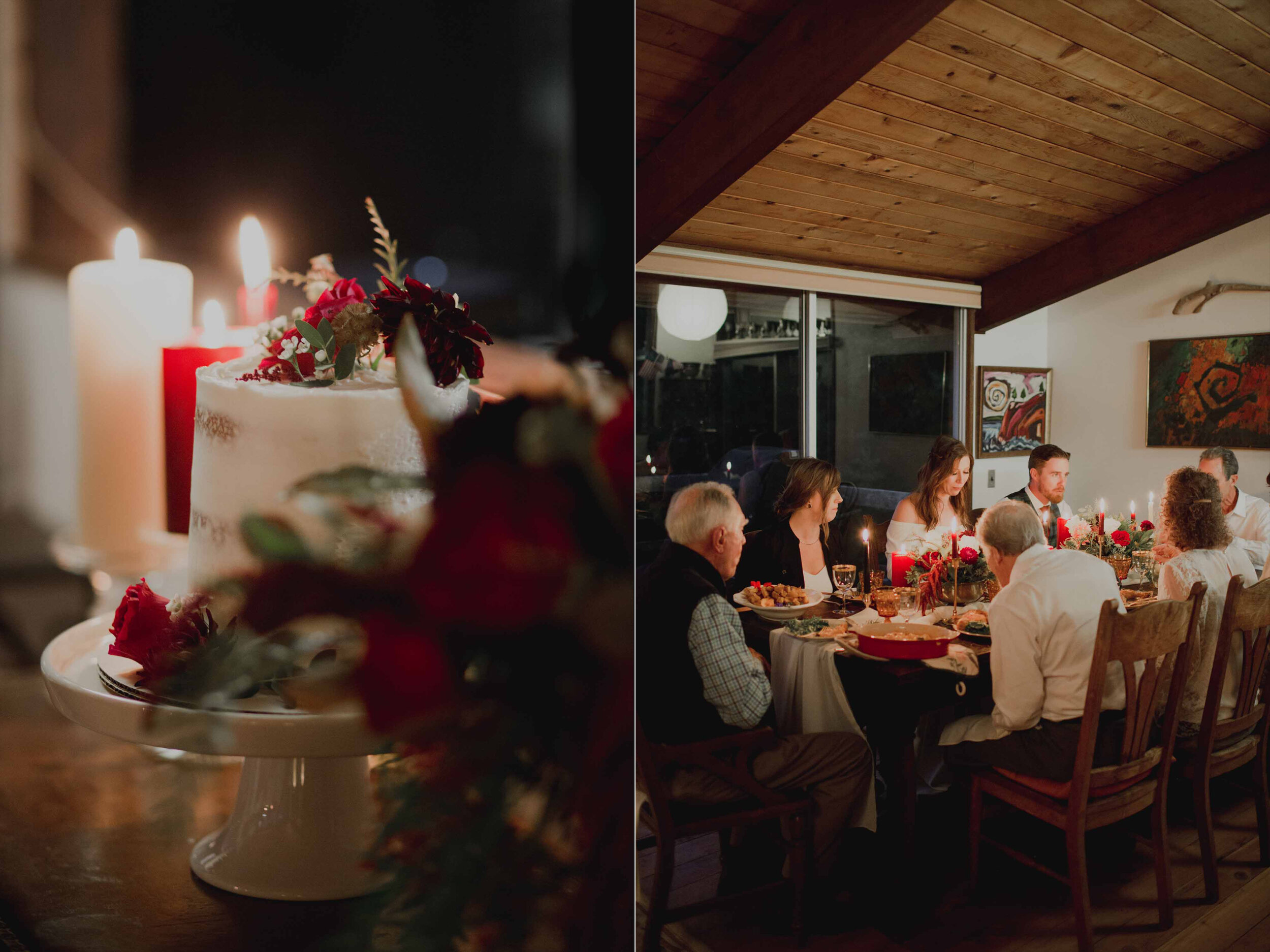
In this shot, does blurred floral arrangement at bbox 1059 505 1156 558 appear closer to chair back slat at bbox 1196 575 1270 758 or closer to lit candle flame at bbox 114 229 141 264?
chair back slat at bbox 1196 575 1270 758

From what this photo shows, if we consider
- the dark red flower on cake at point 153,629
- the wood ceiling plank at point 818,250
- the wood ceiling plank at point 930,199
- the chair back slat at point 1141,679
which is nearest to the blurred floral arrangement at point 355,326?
the dark red flower on cake at point 153,629

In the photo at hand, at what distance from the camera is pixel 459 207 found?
1.66 feet

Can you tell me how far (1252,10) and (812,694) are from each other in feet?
7.69

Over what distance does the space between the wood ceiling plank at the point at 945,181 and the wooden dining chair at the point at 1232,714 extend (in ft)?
5.48

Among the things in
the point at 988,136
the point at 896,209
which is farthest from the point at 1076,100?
the point at 896,209

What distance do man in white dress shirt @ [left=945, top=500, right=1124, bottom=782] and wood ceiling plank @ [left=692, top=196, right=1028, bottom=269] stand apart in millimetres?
1612

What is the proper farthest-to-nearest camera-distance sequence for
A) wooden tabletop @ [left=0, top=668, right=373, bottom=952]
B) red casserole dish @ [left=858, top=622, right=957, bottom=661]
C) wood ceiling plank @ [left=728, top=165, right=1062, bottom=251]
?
wood ceiling plank @ [left=728, top=165, right=1062, bottom=251]
red casserole dish @ [left=858, top=622, right=957, bottom=661]
wooden tabletop @ [left=0, top=668, right=373, bottom=952]

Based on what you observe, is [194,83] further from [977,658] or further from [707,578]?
[977,658]

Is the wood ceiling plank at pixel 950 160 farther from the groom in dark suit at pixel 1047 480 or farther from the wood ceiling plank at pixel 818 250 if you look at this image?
the groom in dark suit at pixel 1047 480

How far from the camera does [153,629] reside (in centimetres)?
38

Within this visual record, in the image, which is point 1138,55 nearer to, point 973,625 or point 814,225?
point 814,225

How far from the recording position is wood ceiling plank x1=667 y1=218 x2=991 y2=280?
3068 millimetres

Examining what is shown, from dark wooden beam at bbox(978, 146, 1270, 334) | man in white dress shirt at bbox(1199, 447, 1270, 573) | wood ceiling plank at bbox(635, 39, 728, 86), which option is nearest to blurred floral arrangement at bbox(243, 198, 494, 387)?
wood ceiling plank at bbox(635, 39, 728, 86)

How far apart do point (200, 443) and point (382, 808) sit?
0.24 meters
